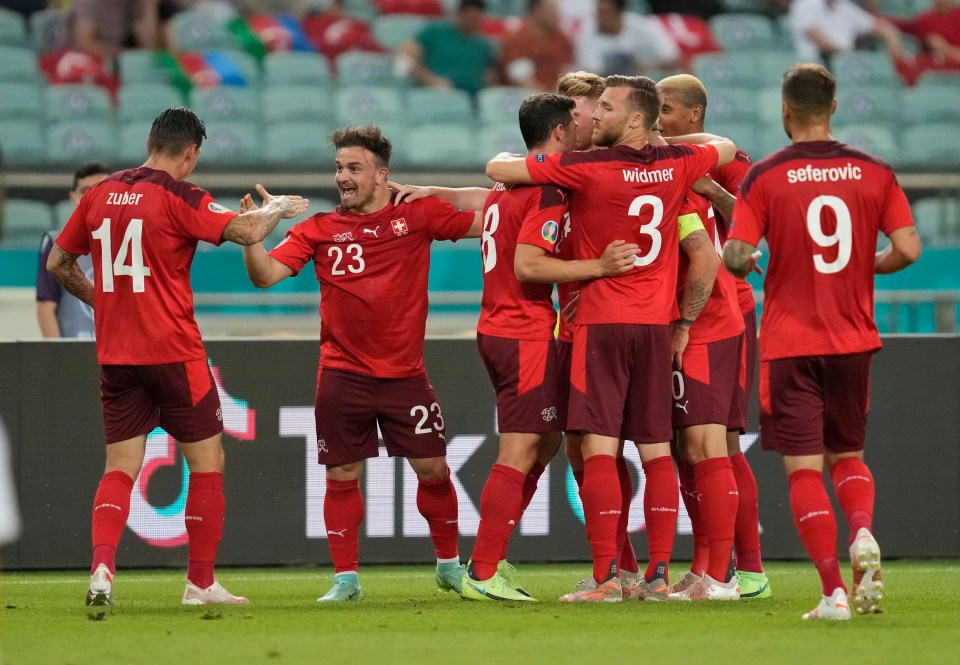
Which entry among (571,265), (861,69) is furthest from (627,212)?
(861,69)

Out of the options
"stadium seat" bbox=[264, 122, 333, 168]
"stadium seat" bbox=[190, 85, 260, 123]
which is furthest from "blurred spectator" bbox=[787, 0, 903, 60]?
"stadium seat" bbox=[190, 85, 260, 123]

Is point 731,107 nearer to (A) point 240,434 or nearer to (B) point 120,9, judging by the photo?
(B) point 120,9

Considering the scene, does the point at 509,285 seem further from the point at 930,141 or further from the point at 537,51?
the point at 930,141

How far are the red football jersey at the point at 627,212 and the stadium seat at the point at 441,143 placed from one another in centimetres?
719

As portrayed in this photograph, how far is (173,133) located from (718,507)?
277 centimetres

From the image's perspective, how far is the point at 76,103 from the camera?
43.5 feet

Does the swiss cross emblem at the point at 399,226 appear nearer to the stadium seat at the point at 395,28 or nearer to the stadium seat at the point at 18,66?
the stadium seat at the point at 18,66

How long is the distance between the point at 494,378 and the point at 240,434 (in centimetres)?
224

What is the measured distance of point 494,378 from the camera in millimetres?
6137

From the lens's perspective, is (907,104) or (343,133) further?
(907,104)

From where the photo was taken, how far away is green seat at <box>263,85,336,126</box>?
13.5 metres

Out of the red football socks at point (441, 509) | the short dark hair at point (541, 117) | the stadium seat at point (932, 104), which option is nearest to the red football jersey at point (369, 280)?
the red football socks at point (441, 509)

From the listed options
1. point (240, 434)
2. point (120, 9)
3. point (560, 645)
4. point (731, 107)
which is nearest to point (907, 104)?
point (731, 107)

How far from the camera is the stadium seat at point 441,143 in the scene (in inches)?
517
